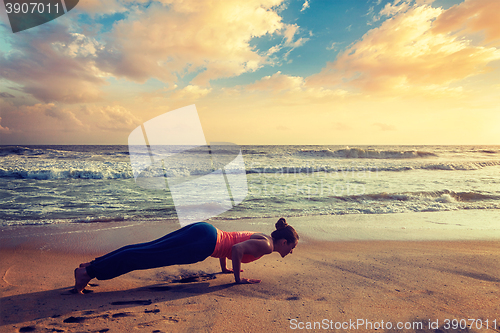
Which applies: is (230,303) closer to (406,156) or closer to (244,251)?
(244,251)

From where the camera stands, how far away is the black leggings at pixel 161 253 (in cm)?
245

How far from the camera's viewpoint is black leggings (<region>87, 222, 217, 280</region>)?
2.45 meters

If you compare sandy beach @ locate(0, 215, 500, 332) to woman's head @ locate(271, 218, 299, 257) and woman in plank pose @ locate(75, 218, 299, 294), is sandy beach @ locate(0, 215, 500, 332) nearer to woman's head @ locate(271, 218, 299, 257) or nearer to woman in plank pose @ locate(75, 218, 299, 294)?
woman in plank pose @ locate(75, 218, 299, 294)

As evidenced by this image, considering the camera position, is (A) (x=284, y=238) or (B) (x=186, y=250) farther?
(A) (x=284, y=238)

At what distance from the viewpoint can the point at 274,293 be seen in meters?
2.59

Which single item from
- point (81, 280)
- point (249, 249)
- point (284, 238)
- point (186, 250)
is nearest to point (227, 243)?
point (249, 249)

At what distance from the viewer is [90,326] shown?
1.94 metres

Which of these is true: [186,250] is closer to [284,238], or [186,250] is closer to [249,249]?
[249,249]

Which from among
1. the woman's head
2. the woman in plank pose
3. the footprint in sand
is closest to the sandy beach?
the footprint in sand

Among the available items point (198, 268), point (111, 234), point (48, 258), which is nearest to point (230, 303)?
point (198, 268)

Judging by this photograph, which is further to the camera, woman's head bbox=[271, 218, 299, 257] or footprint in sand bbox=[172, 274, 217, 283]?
footprint in sand bbox=[172, 274, 217, 283]

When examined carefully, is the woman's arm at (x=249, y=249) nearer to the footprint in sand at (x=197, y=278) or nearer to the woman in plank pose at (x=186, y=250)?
the woman in plank pose at (x=186, y=250)

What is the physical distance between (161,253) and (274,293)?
4.06 ft

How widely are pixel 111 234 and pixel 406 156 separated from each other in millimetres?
35539
